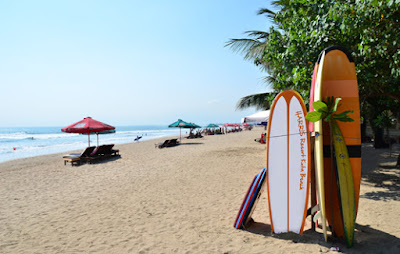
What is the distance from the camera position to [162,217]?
14.8ft

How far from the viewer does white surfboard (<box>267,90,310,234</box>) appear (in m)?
3.44

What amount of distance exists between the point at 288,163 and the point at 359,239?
138cm

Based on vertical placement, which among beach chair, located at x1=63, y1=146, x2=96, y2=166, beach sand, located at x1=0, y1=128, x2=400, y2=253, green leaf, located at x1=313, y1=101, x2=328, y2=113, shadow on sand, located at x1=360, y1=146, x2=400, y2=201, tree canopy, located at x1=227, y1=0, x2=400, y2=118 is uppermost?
tree canopy, located at x1=227, y1=0, x2=400, y2=118

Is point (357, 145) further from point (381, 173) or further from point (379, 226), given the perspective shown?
point (381, 173)

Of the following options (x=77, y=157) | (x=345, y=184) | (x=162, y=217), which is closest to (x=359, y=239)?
(x=345, y=184)

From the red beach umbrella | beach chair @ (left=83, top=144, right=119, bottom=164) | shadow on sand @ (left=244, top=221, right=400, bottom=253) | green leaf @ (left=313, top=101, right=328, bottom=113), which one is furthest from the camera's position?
the red beach umbrella

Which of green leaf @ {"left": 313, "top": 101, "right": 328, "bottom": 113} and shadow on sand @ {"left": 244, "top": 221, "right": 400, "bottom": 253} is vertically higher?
green leaf @ {"left": 313, "top": 101, "right": 328, "bottom": 113}

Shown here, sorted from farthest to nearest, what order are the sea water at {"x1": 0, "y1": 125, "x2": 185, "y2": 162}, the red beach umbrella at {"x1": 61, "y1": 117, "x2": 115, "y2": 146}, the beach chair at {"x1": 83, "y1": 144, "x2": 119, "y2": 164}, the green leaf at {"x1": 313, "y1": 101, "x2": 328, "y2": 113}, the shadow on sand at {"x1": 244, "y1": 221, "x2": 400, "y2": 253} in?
the sea water at {"x1": 0, "y1": 125, "x2": 185, "y2": 162} → the red beach umbrella at {"x1": 61, "y1": 117, "x2": 115, "y2": 146} → the beach chair at {"x1": 83, "y1": 144, "x2": 119, "y2": 164} → the green leaf at {"x1": 313, "y1": 101, "x2": 328, "y2": 113} → the shadow on sand at {"x1": 244, "y1": 221, "x2": 400, "y2": 253}

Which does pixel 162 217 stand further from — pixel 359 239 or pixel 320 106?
pixel 320 106

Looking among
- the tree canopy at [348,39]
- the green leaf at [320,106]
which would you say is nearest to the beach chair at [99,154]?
the tree canopy at [348,39]

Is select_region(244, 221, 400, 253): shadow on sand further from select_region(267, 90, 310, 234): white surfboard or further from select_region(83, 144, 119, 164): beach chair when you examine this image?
select_region(83, 144, 119, 164): beach chair

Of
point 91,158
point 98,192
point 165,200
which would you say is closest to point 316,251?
point 165,200

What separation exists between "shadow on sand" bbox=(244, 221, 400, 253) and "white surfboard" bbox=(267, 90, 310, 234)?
→ 145 mm

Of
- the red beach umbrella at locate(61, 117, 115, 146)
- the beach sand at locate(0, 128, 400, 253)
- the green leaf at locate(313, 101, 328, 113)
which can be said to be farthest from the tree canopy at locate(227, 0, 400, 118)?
the red beach umbrella at locate(61, 117, 115, 146)
